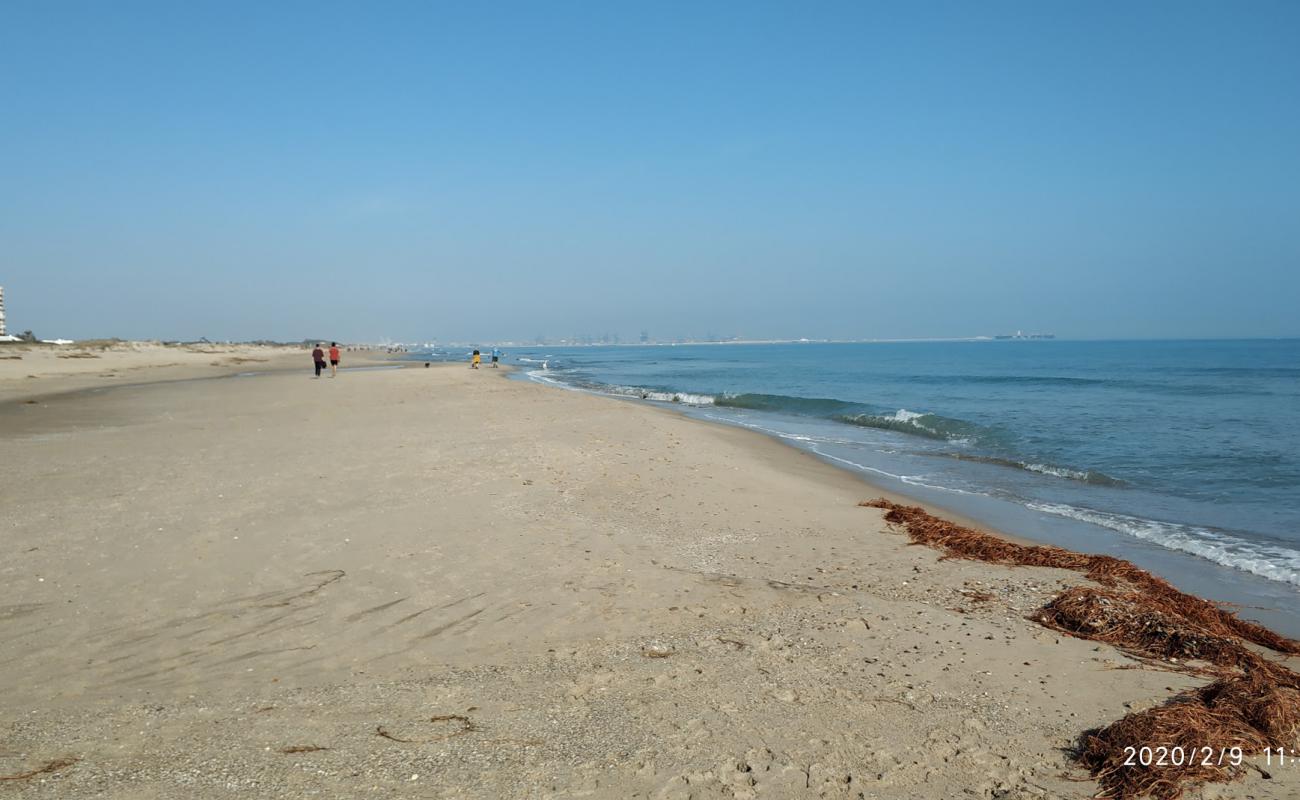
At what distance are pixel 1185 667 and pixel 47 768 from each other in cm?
653

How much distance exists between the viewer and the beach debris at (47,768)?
3.30m

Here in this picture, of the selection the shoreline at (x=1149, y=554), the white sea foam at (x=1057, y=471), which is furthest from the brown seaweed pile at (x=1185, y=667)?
the white sea foam at (x=1057, y=471)

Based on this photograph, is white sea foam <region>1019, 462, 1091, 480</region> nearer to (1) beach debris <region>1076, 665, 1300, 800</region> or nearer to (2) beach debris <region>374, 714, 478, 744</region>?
(1) beach debris <region>1076, 665, 1300, 800</region>

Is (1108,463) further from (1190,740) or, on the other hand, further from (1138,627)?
(1190,740)

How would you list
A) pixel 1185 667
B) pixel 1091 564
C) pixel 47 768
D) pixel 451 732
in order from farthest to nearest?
pixel 1091 564 → pixel 1185 667 → pixel 451 732 → pixel 47 768

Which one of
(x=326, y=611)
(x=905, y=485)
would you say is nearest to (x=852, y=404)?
(x=905, y=485)

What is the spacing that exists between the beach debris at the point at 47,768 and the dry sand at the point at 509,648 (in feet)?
0.05

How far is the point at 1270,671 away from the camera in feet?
15.4

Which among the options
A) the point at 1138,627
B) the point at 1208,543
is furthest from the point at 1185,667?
the point at 1208,543

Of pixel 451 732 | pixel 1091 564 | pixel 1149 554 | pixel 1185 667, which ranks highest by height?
pixel 451 732

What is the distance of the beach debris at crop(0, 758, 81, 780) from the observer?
3.30 metres

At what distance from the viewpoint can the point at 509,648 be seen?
496 centimetres

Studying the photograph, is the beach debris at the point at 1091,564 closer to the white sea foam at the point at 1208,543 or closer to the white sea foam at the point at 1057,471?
the white sea foam at the point at 1208,543

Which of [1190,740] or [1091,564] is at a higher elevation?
[1190,740]
